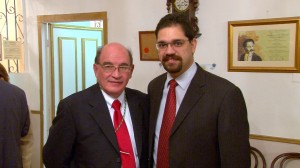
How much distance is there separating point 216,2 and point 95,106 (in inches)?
60.3

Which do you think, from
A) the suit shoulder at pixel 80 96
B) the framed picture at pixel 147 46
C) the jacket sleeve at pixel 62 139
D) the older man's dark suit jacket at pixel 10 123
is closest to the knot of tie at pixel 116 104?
the suit shoulder at pixel 80 96

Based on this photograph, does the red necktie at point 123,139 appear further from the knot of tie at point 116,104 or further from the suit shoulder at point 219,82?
the suit shoulder at point 219,82

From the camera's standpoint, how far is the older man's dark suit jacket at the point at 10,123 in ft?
6.50

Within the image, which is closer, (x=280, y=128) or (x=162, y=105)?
(x=162, y=105)

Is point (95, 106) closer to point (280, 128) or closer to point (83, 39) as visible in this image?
point (280, 128)

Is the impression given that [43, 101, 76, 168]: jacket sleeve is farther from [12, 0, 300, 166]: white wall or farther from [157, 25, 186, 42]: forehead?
[12, 0, 300, 166]: white wall

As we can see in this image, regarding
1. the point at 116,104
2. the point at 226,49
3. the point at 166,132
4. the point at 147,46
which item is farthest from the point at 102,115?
the point at 147,46

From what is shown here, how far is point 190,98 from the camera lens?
150cm

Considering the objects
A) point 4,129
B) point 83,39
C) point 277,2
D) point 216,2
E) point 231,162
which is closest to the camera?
point 231,162

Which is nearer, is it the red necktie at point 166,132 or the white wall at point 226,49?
the red necktie at point 166,132

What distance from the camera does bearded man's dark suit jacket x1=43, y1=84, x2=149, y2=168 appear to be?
4.83ft

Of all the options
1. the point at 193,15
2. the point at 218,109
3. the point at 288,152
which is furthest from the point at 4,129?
the point at 288,152

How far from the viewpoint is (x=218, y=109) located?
141 cm

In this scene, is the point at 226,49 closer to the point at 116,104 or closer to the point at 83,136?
the point at 116,104
